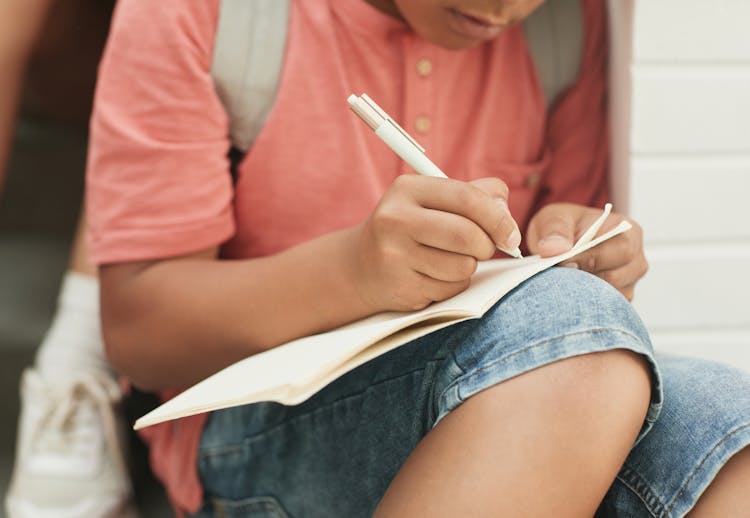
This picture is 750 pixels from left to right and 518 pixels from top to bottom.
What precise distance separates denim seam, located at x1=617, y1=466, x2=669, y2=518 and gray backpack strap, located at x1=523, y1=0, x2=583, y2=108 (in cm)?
36

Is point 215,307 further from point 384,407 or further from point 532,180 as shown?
point 532,180

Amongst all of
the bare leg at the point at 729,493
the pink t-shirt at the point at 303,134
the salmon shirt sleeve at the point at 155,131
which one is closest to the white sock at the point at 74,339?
the pink t-shirt at the point at 303,134

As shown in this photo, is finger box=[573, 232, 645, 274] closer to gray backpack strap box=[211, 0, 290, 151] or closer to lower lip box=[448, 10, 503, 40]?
lower lip box=[448, 10, 503, 40]

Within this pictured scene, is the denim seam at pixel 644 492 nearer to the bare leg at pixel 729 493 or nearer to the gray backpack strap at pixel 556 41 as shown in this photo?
the bare leg at pixel 729 493

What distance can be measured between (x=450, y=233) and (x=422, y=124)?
242mm

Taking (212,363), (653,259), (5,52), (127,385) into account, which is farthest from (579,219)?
(5,52)

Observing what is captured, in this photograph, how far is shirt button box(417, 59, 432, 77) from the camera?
748 millimetres

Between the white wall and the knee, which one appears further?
the white wall

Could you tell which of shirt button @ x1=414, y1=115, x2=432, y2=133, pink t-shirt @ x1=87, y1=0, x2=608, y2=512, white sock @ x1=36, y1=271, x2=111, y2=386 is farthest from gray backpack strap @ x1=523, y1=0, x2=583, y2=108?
white sock @ x1=36, y1=271, x2=111, y2=386

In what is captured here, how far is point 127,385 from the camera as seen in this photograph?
3.04 feet

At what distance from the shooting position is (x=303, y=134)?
0.74 meters

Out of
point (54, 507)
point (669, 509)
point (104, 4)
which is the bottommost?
point (54, 507)

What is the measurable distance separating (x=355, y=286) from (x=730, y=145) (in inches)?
15.1

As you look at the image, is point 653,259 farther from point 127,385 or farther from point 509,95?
point 127,385
